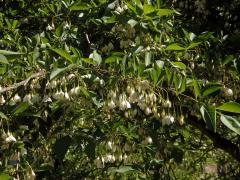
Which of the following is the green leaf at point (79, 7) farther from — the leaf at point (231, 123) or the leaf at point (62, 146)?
the leaf at point (231, 123)

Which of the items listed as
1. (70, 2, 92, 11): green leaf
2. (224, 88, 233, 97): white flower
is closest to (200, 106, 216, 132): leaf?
(224, 88, 233, 97): white flower

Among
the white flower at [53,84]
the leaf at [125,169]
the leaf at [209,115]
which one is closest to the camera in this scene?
the leaf at [209,115]

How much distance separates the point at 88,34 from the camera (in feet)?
9.78

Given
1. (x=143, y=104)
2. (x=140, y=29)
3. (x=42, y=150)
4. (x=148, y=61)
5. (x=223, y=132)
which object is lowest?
(x=223, y=132)

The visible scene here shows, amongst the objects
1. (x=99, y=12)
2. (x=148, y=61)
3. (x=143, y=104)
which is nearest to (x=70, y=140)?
(x=143, y=104)

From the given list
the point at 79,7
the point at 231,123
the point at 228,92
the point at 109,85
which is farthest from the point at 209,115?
the point at 79,7

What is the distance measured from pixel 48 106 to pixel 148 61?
874 millimetres

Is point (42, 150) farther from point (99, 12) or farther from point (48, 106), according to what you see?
point (99, 12)

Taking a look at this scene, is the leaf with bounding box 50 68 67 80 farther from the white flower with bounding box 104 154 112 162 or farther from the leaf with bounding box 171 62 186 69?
the white flower with bounding box 104 154 112 162

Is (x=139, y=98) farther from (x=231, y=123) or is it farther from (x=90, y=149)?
(x=231, y=123)

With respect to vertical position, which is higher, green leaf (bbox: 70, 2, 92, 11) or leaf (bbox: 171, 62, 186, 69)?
green leaf (bbox: 70, 2, 92, 11)

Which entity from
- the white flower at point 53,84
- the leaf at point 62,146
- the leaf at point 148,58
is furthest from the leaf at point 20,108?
the leaf at point 148,58

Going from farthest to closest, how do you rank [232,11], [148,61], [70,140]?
[232,11], [70,140], [148,61]

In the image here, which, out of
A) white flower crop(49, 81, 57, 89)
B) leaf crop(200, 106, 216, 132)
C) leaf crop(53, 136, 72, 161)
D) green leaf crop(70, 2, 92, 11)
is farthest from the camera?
green leaf crop(70, 2, 92, 11)
